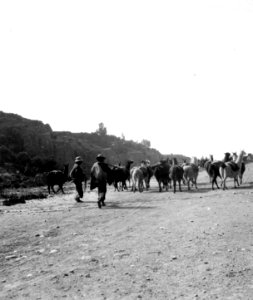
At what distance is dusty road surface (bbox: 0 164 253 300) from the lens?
5.25 m

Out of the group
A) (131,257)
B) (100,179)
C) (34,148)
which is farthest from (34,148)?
(131,257)

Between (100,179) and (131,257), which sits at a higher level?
(100,179)

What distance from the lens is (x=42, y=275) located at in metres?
6.07

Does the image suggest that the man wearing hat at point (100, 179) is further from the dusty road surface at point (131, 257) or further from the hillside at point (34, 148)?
the hillside at point (34, 148)

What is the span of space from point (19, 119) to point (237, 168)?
81.0 m

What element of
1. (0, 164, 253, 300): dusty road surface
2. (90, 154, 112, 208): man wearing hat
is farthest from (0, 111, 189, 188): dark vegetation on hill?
(0, 164, 253, 300): dusty road surface

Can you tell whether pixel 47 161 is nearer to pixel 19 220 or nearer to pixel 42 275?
pixel 19 220

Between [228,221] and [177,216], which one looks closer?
[228,221]

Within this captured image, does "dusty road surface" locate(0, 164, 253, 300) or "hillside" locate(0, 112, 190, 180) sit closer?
"dusty road surface" locate(0, 164, 253, 300)

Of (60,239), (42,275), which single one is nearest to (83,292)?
(42,275)

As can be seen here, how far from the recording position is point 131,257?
6.77 m

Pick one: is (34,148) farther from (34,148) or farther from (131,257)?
(131,257)

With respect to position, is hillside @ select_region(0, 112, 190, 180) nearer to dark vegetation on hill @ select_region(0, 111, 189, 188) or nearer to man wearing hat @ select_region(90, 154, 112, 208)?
dark vegetation on hill @ select_region(0, 111, 189, 188)

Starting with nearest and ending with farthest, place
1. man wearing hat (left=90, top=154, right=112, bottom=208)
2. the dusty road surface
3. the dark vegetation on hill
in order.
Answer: the dusty road surface, man wearing hat (left=90, top=154, right=112, bottom=208), the dark vegetation on hill
